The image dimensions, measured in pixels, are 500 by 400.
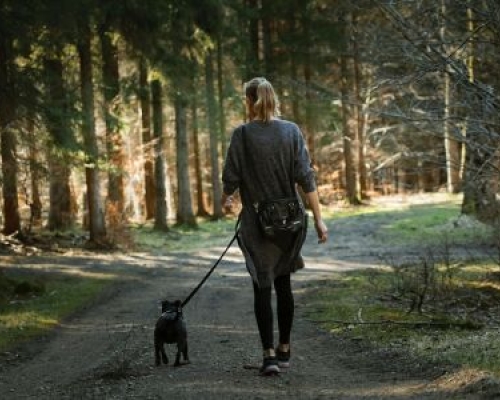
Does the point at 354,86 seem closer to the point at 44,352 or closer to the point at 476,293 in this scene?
the point at 476,293

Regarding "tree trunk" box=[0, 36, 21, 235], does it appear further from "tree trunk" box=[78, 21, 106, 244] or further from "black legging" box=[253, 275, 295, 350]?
"black legging" box=[253, 275, 295, 350]

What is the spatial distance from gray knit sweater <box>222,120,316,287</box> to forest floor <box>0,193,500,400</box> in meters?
0.89

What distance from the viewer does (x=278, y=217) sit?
18.9 feet

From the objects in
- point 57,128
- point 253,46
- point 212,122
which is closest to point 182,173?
point 212,122

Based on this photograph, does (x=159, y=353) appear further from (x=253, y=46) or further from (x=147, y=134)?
(x=253, y=46)

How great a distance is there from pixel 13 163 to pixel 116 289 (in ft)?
9.49

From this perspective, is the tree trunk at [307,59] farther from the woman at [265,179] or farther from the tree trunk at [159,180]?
the woman at [265,179]

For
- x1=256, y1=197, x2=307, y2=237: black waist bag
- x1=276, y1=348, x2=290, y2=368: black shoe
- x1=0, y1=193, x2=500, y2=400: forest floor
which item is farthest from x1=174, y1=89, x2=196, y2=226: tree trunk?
x1=256, y1=197, x2=307, y2=237: black waist bag

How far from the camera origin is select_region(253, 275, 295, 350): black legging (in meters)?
5.83

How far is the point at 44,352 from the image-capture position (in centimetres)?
859

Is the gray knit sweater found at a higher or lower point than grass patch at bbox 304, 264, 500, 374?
higher

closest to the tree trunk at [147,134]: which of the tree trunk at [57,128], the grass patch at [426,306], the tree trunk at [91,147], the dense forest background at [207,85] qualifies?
the dense forest background at [207,85]

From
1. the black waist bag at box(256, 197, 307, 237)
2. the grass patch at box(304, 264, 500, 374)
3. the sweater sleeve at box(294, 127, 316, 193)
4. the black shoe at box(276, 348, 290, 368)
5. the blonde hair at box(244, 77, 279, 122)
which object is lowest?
the grass patch at box(304, 264, 500, 374)

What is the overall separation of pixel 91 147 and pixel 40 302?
290 inches
